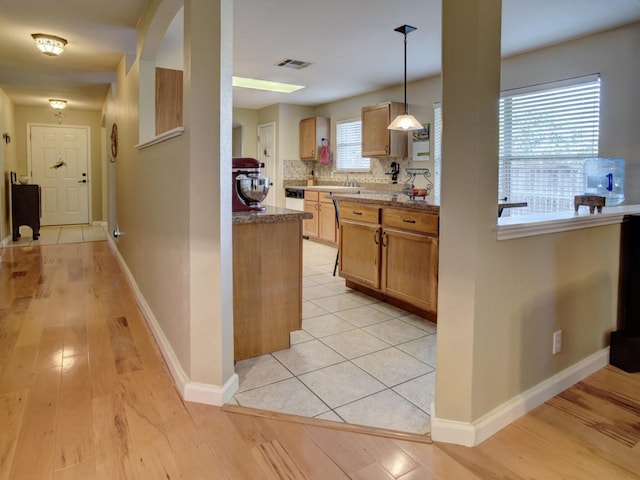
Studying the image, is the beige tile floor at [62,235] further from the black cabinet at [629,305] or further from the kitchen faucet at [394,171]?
the black cabinet at [629,305]

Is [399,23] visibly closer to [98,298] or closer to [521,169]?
[521,169]

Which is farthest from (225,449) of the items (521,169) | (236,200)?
(521,169)

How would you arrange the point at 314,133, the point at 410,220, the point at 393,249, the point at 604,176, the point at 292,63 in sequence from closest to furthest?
the point at 410,220 < the point at 393,249 < the point at 604,176 < the point at 292,63 < the point at 314,133

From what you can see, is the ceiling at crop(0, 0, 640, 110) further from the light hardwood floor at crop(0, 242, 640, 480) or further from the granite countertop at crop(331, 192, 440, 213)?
→ the light hardwood floor at crop(0, 242, 640, 480)

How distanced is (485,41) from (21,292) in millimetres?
4306

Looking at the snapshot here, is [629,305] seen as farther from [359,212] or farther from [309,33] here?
[309,33]

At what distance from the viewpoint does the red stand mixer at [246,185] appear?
2.69 meters

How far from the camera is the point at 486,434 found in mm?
1805

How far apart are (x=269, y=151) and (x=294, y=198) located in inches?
46.2

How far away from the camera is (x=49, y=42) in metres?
4.12

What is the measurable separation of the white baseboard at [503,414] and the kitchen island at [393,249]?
95cm

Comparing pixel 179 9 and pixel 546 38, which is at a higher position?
pixel 546 38

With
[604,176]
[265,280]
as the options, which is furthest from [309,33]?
[604,176]

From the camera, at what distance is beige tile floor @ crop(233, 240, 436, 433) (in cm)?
203
